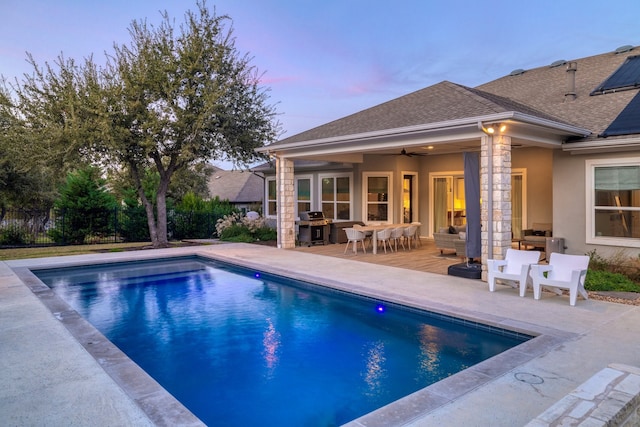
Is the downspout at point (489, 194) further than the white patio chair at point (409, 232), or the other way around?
the white patio chair at point (409, 232)

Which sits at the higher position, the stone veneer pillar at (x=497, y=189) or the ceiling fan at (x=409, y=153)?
the ceiling fan at (x=409, y=153)

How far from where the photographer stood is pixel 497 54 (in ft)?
68.9

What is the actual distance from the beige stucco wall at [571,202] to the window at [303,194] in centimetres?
959

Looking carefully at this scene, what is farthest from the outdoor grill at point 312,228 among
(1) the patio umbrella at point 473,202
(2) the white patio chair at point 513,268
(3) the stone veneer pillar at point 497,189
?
(2) the white patio chair at point 513,268

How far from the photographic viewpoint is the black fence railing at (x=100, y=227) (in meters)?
16.4

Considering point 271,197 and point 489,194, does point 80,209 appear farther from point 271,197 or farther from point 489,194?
point 489,194

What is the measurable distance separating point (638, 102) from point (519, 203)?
13.3ft

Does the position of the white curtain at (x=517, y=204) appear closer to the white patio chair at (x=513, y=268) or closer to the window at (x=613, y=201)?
the window at (x=613, y=201)

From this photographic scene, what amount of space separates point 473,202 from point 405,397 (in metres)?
5.53

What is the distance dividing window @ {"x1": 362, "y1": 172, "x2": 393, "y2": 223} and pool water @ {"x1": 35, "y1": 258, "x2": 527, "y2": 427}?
6734 millimetres

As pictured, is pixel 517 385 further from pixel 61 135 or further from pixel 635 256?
pixel 61 135

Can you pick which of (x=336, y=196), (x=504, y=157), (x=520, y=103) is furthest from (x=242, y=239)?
(x=504, y=157)

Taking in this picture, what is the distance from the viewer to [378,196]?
15.3 meters

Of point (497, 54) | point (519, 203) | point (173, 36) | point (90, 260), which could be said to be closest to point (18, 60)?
point (173, 36)
